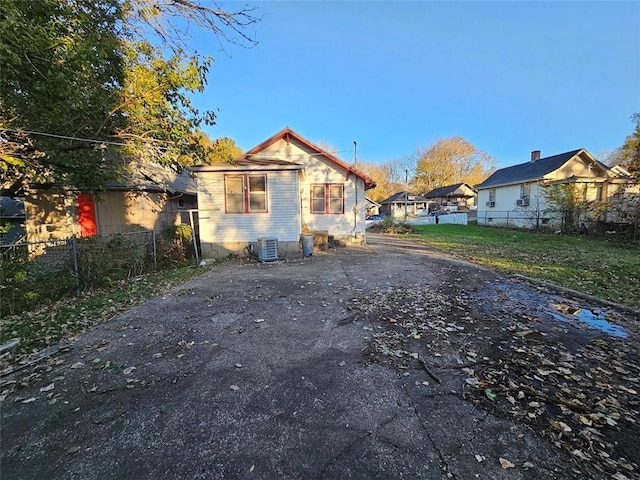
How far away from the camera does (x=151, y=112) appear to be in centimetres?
698

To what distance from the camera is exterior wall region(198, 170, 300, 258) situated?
36.7 ft

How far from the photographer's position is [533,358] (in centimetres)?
349

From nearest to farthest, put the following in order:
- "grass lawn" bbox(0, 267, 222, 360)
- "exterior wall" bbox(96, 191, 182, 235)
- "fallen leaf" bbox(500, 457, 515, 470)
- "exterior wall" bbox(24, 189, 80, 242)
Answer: "fallen leaf" bbox(500, 457, 515, 470) < "grass lawn" bbox(0, 267, 222, 360) < "exterior wall" bbox(24, 189, 80, 242) < "exterior wall" bbox(96, 191, 182, 235)

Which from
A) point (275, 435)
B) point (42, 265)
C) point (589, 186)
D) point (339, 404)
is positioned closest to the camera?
point (275, 435)

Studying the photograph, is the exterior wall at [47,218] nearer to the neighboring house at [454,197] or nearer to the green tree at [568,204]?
the green tree at [568,204]

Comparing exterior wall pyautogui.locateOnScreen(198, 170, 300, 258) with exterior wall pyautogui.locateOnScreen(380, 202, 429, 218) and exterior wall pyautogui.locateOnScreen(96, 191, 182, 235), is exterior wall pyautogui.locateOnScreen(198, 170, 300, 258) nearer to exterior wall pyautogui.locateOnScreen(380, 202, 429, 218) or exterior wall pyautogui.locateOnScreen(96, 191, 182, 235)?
exterior wall pyautogui.locateOnScreen(96, 191, 182, 235)

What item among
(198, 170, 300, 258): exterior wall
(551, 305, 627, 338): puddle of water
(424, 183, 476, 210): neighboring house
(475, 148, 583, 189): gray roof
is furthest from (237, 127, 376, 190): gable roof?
(424, 183, 476, 210): neighboring house

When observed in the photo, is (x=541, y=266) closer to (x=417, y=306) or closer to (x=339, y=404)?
(x=417, y=306)

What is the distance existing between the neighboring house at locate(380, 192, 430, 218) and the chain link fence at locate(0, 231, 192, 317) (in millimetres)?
38474

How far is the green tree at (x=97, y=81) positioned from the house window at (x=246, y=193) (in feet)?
9.49

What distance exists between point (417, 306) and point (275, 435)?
12.4 feet

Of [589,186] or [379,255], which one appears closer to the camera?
[379,255]


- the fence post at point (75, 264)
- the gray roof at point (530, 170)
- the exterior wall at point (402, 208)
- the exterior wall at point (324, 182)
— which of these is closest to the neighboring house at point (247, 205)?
the exterior wall at point (324, 182)

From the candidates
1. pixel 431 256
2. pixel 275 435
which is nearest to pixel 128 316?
pixel 275 435
